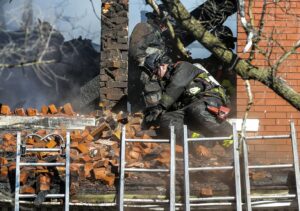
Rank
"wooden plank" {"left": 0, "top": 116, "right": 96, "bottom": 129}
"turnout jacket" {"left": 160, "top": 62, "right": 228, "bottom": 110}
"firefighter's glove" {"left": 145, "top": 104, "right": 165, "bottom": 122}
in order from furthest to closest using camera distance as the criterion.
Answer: "wooden plank" {"left": 0, "top": 116, "right": 96, "bottom": 129}
"firefighter's glove" {"left": 145, "top": 104, "right": 165, "bottom": 122}
"turnout jacket" {"left": 160, "top": 62, "right": 228, "bottom": 110}

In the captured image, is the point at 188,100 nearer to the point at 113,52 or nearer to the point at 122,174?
the point at 113,52

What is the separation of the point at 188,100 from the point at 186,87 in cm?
21

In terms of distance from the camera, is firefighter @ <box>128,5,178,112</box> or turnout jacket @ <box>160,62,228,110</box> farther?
firefighter @ <box>128,5,178,112</box>

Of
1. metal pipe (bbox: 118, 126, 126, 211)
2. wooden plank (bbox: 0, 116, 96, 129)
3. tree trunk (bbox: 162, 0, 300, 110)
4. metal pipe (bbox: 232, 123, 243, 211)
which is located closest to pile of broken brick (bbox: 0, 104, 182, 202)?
wooden plank (bbox: 0, 116, 96, 129)

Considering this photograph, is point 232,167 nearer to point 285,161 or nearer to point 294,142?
point 294,142

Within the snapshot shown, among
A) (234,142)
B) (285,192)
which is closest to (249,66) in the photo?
(234,142)

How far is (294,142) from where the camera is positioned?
9078 mm

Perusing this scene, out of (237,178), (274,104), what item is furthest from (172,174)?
(274,104)

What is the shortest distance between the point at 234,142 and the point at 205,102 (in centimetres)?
127

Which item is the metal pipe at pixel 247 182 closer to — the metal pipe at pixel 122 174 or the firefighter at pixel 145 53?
the metal pipe at pixel 122 174

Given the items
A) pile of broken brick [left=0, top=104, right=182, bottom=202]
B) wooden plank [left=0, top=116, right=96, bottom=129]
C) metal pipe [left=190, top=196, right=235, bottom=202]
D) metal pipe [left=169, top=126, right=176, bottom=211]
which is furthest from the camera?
wooden plank [left=0, top=116, right=96, bottom=129]

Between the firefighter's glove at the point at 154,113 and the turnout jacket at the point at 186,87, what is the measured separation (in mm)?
150

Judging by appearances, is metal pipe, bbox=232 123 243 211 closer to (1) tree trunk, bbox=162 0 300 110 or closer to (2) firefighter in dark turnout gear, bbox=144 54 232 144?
(2) firefighter in dark turnout gear, bbox=144 54 232 144

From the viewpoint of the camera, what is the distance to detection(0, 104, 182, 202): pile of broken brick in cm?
938
